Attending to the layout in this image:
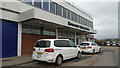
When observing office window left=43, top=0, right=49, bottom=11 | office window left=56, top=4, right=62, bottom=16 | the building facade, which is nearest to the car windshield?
the building facade

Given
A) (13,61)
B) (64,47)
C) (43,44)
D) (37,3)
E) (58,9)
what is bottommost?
(13,61)

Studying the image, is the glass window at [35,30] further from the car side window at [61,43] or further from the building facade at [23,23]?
the car side window at [61,43]

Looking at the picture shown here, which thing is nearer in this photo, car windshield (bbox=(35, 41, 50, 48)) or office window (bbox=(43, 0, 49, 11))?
car windshield (bbox=(35, 41, 50, 48))

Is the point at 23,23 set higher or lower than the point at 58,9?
lower

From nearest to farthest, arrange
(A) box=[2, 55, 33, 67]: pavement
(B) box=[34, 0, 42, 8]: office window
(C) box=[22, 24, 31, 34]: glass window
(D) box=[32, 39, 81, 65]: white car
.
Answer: (D) box=[32, 39, 81, 65]: white car, (A) box=[2, 55, 33, 67]: pavement, (C) box=[22, 24, 31, 34]: glass window, (B) box=[34, 0, 42, 8]: office window

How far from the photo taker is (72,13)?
76.5ft

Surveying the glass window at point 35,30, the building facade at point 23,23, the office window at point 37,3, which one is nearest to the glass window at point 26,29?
the building facade at point 23,23

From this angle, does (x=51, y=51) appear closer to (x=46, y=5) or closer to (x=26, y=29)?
(x=26, y=29)

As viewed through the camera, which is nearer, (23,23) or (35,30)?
(23,23)

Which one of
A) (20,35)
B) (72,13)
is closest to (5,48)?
(20,35)

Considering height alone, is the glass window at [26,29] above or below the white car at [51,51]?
above

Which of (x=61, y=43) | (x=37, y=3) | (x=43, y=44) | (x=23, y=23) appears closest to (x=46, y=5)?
(x=37, y=3)

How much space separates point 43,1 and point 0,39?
7.76 m

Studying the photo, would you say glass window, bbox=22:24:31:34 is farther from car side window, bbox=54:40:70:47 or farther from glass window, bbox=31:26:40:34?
car side window, bbox=54:40:70:47
